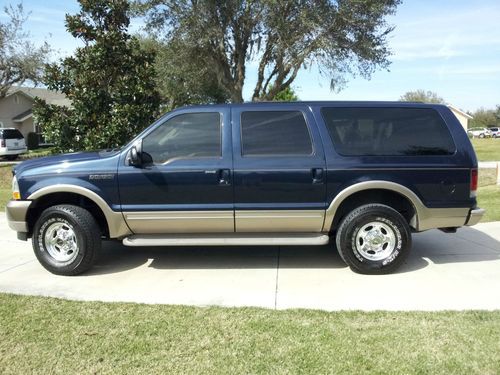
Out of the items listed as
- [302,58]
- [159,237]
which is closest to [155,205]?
[159,237]

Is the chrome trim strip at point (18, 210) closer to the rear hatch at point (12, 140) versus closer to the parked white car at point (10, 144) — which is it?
the parked white car at point (10, 144)

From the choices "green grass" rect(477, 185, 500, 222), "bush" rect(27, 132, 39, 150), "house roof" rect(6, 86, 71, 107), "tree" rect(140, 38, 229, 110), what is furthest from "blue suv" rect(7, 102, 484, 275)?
"house roof" rect(6, 86, 71, 107)

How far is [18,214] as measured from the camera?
17.8 feet

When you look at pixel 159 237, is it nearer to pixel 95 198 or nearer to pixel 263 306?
pixel 95 198

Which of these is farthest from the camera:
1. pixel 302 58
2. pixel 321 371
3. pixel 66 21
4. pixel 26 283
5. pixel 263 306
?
pixel 302 58

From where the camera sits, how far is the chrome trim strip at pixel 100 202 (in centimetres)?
531

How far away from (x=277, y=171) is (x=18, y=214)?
117 inches

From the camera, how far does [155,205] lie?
17.5 feet

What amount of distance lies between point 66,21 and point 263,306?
30.1 ft

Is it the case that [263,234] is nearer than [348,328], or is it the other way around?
[348,328]

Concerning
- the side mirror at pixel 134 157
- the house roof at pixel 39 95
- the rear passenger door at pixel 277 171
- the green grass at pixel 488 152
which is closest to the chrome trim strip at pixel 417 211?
the rear passenger door at pixel 277 171

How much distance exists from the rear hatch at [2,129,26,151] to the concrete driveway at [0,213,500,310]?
74.2 ft

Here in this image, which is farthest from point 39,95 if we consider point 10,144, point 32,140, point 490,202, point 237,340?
point 237,340

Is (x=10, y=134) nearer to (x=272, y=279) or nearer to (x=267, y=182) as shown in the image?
(x=267, y=182)
